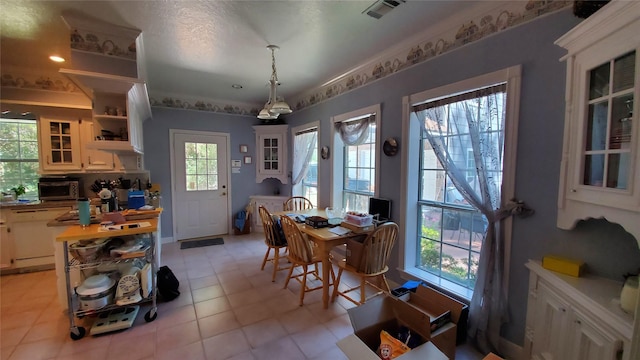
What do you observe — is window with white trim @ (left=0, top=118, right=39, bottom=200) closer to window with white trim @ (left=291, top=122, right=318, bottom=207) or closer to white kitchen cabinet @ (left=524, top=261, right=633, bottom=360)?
window with white trim @ (left=291, top=122, right=318, bottom=207)

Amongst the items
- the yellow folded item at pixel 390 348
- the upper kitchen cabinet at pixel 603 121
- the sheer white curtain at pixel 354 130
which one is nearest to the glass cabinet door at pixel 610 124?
the upper kitchen cabinet at pixel 603 121

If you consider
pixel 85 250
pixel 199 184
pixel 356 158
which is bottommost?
pixel 85 250

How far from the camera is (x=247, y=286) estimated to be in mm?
2980

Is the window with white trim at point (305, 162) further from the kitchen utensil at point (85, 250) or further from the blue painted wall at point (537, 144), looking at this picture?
the kitchen utensil at point (85, 250)

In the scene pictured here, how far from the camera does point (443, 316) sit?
1.76 meters

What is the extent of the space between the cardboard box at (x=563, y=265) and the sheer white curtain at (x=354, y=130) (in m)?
2.05

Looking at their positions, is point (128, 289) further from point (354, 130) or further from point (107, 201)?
point (354, 130)

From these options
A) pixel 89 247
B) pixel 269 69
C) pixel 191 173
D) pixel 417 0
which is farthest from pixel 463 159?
pixel 191 173

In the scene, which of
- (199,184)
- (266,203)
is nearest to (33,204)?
(199,184)

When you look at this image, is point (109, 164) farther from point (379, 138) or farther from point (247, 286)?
point (379, 138)

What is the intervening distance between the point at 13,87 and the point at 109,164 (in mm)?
1355

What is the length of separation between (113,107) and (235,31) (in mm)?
1611

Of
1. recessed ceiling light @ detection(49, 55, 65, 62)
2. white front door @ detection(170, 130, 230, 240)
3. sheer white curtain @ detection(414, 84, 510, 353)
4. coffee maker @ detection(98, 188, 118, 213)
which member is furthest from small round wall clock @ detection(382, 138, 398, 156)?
recessed ceiling light @ detection(49, 55, 65, 62)

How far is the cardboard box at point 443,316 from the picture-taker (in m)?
1.70
